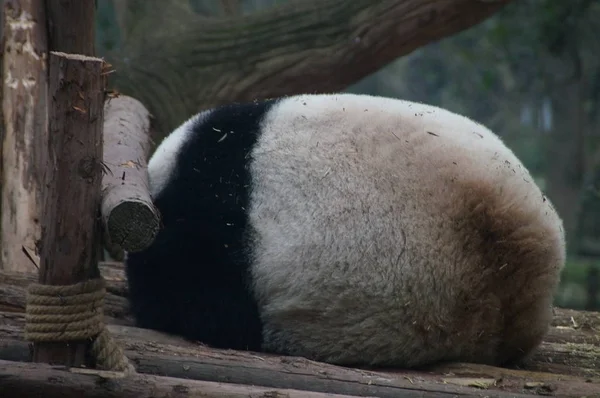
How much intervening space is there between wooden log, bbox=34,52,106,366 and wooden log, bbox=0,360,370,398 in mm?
101

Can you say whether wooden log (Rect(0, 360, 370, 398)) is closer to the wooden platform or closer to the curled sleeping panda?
the wooden platform

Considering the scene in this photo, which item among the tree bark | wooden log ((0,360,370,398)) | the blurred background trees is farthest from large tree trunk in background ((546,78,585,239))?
wooden log ((0,360,370,398))

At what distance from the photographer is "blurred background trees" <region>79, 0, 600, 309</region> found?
4.60 metres

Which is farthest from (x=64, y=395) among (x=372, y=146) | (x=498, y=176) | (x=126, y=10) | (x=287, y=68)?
(x=126, y=10)

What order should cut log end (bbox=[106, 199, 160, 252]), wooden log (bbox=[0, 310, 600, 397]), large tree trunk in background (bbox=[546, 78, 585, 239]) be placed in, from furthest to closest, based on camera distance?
large tree trunk in background (bbox=[546, 78, 585, 239]), wooden log (bbox=[0, 310, 600, 397]), cut log end (bbox=[106, 199, 160, 252])

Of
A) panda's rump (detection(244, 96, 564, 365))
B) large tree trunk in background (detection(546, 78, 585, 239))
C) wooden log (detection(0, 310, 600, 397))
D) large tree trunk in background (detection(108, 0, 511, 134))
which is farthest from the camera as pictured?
large tree trunk in background (detection(546, 78, 585, 239))

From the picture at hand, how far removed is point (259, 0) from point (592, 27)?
35.0 ft

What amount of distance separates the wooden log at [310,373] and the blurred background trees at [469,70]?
7.37 feet

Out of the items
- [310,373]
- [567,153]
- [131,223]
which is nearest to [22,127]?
[131,223]

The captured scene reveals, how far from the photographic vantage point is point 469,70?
1498cm

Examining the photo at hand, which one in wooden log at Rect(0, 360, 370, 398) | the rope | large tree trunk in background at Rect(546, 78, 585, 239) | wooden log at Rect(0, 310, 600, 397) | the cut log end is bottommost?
wooden log at Rect(0, 360, 370, 398)

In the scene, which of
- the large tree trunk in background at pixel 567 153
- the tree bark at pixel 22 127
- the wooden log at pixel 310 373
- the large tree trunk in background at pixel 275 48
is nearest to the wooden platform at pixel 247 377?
the wooden log at pixel 310 373

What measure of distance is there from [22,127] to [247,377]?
1834 millimetres

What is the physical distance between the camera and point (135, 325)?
9.34ft
